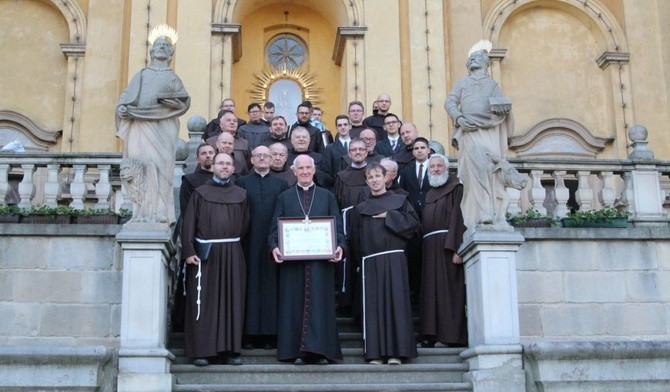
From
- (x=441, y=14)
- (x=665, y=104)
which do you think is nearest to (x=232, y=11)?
(x=441, y=14)

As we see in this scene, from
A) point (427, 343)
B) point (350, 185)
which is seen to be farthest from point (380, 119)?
point (427, 343)

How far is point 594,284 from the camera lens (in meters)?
11.4

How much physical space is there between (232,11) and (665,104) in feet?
27.0

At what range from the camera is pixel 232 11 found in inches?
709

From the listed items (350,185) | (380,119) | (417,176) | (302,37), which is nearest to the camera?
(350,185)

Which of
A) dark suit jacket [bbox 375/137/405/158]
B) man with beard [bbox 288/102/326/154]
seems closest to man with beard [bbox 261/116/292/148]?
man with beard [bbox 288/102/326/154]

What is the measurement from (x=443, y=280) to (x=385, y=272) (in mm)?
710

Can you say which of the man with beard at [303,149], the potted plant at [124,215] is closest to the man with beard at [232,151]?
the man with beard at [303,149]

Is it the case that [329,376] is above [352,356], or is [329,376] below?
below

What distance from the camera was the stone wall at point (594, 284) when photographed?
1129cm

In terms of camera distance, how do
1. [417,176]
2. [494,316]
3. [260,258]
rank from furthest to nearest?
[417,176], [260,258], [494,316]

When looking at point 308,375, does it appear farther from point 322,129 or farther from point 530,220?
point 322,129

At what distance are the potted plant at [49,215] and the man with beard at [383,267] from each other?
334 cm

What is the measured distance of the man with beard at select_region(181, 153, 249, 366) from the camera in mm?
9164
